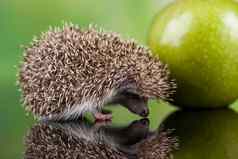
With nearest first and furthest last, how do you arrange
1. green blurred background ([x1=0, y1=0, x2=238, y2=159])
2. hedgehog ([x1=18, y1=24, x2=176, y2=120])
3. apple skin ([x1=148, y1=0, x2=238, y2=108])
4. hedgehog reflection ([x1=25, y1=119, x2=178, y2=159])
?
1. hedgehog reflection ([x1=25, y1=119, x2=178, y2=159])
2. hedgehog ([x1=18, y1=24, x2=176, y2=120])
3. apple skin ([x1=148, y1=0, x2=238, y2=108])
4. green blurred background ([x1=0, y1=0, x2=238, y2=159])

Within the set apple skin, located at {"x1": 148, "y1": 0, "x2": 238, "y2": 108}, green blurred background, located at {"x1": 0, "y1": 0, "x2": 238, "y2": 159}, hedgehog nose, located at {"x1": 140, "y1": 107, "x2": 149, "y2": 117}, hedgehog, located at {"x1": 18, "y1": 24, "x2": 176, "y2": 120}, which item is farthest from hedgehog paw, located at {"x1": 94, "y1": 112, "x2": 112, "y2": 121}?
green blurred background, located at {"x1": 0, "y1": 0, "x2": 238, "y2": 159}

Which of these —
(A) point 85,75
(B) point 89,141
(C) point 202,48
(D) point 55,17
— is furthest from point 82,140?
(D) point 55,17

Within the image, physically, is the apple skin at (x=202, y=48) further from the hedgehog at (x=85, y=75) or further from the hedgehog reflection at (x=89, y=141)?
the hedgehog reflection at (x=89, y=141)

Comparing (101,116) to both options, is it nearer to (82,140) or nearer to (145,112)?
(145,112)

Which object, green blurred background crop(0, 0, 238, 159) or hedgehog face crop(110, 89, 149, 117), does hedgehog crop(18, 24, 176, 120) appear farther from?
green blurred background crop(0, 0, 238, 159)

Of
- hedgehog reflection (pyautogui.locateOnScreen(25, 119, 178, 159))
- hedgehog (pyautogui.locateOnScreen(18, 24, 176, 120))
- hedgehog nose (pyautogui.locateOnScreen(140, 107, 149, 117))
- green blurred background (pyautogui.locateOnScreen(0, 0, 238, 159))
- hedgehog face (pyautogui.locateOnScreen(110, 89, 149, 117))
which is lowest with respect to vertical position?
hedgehog reflection (pyautogui.locateOnScreen(25, 119, 178, 159))

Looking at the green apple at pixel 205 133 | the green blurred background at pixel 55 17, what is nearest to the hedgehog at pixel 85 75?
the green apple at pixel 205 133
